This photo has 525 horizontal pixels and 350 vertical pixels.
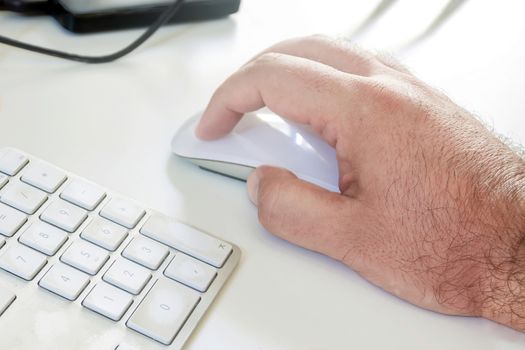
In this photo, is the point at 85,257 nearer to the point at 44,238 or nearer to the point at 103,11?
the point at 44,238

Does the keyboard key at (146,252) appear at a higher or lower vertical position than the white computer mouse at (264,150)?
lower

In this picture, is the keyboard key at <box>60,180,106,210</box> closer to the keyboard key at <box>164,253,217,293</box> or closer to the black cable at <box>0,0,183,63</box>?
the keyboard key at <box>164,253,217,293</box>

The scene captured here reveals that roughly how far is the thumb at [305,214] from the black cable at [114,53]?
0.23 metres

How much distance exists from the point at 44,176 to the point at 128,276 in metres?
0.11

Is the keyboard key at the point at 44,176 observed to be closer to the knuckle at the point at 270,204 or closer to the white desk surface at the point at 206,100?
the white desk surface at the point at 206,100

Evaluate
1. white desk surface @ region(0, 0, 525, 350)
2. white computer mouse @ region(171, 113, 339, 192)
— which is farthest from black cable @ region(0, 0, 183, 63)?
white computer mouse @ region(171, 113, 339, 192)

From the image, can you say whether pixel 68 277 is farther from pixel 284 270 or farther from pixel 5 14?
pixel 5 14

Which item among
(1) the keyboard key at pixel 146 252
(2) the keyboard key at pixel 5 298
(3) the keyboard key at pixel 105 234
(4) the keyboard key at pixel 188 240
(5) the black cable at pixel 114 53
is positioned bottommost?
(2) the keyboard key at pixel 5 298

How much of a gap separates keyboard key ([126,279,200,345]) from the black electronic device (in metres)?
0.32

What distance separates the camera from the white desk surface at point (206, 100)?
384mm

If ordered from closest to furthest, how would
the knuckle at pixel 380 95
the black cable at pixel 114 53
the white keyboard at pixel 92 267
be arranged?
the white keyboard at pixel 92 267
the knuckle at pixel 380 95
the black cable at pixel 114 53

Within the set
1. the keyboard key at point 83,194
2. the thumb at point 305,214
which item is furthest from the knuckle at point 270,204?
the keyboard key at point 83,194

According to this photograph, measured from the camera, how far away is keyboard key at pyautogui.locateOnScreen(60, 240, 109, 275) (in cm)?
37

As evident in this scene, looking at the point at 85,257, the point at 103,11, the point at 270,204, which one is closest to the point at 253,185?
the point at 270,204
